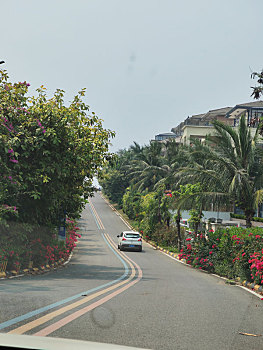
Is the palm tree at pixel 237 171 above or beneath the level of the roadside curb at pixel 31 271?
above

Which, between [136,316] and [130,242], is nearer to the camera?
[136,316]

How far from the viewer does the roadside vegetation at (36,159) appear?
1501 centimetres

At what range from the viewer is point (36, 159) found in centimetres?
1602

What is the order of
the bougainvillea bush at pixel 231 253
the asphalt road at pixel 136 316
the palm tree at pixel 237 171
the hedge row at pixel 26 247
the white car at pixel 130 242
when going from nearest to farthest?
the asphalt road at pixel 136 316 → the bougainvillea bush at pixel 231 253 → the hedge row at pixel 26 247 → the palm tree at pixel 237 171 → the white car at pixel 130 242

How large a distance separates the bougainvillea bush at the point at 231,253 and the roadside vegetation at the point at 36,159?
6.30 m

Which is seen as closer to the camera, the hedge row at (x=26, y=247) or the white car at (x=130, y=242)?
the hedge row at (x=26, y=247)

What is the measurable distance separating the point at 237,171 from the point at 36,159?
9376 mm

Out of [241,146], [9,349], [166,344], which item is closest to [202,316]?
[166,344]

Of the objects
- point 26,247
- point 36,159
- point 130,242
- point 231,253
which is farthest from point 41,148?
point 130,242

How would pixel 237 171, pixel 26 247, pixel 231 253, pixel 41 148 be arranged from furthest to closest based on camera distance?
pixel 237 171
pixel 231 253
pixel 26 247
pixel 41 148

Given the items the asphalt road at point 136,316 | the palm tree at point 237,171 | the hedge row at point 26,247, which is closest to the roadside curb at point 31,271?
the hedge row at point 26,247

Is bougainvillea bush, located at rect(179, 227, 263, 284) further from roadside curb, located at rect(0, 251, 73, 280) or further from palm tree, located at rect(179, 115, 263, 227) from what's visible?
roadside curb, located at rect(0, 251, 73, 280)

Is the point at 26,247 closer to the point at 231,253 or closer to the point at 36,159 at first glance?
the point at 36,159

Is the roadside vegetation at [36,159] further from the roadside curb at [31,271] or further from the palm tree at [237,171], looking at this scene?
the palm tree at [237,171]
